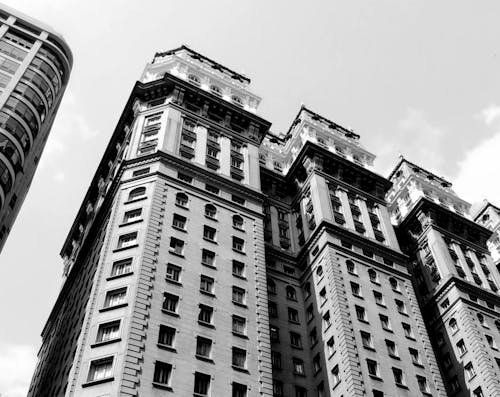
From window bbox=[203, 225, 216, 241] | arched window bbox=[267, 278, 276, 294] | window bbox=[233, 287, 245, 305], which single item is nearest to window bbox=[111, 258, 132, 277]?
window bbox=[203, 225, 216, 241]

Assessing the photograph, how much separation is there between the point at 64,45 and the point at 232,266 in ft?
133

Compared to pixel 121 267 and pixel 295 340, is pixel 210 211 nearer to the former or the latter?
pixel 121 267

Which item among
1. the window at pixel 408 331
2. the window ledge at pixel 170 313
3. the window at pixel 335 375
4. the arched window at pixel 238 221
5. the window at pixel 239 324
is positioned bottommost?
the window at pixel 335 375

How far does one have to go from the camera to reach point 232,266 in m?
58.2

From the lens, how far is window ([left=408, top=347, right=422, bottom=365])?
60.7 metres

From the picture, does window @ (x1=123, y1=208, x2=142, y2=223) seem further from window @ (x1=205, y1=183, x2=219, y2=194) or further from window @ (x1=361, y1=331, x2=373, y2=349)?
window @ (x1=361, y1=331, x2=373, y2=349)

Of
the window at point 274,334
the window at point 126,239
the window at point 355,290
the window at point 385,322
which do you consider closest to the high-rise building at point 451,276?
the window at point 385,322

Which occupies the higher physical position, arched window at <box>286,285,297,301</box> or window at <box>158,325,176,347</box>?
arched window at <box>286,285,297,301</box>

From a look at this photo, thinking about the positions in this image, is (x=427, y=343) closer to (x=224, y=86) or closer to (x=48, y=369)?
(x=48, y=369)

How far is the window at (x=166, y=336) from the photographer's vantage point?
4691 cm

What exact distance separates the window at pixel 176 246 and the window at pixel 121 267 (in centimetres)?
440

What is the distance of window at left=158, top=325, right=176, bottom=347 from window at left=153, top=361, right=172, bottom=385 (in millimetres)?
2068

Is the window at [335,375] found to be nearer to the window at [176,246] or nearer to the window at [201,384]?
the window at [201,384]

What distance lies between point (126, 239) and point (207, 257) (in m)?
8.11
